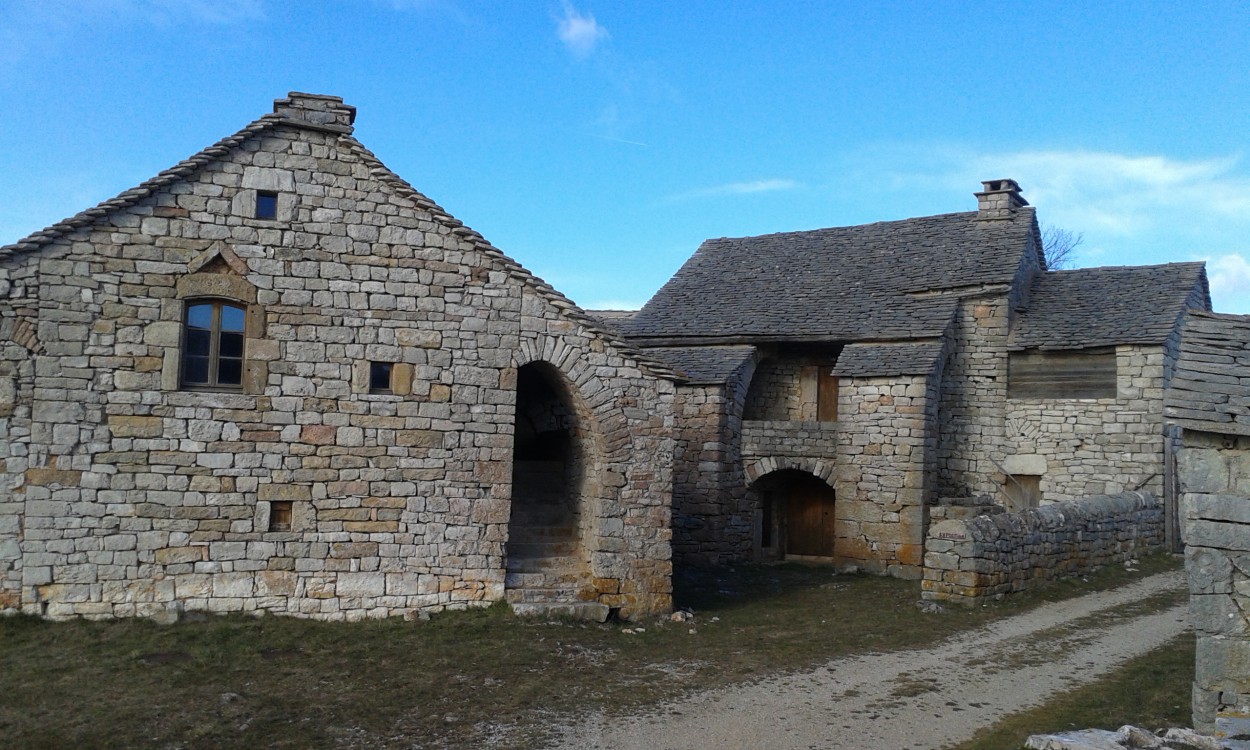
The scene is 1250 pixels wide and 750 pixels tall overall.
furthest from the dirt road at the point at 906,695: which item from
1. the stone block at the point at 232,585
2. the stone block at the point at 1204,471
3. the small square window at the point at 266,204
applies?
the small square window at the point at 266,204

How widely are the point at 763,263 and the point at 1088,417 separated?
7884 millimetres

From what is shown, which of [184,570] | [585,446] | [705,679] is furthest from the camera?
[585,446]

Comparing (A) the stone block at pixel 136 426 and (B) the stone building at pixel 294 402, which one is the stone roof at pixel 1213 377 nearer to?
(B) the stone building at pixel 294 402

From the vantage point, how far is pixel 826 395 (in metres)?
19.8

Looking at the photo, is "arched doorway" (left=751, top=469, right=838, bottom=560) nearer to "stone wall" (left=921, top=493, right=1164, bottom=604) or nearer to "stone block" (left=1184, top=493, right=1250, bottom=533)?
"stone wall" (left=921, top=493, right=1164, bottom=604)

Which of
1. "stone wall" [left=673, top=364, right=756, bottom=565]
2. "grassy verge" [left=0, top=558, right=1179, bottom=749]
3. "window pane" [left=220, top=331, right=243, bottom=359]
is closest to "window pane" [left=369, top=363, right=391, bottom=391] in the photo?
"window pane" [left=220, top=331, right=243, bottom=359]

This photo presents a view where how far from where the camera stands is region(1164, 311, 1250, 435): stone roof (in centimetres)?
734

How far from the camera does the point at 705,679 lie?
32.6 ft

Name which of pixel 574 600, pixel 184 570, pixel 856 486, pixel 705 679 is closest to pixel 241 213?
pixel 184 570

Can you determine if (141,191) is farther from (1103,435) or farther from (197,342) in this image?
(1103,435)

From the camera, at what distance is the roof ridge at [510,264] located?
1205cm

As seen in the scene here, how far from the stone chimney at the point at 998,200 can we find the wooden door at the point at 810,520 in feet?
23.3

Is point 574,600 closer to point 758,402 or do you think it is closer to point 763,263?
point 758,402

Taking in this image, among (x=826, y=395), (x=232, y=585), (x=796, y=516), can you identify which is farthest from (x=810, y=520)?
(x=232, y=585)
